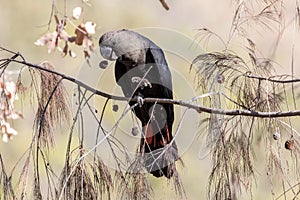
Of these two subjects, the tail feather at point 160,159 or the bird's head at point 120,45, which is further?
the bird's head at point 120,45

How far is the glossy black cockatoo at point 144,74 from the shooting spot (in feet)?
5.39

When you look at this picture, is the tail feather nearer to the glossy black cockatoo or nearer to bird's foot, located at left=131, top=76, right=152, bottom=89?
the glossy black cockatoo

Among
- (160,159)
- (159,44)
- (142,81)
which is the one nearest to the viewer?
(160,159)

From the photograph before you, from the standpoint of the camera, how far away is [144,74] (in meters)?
1.87

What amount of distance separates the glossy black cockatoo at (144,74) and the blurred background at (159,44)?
3 centimetres

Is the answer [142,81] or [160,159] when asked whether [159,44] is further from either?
[160,159]

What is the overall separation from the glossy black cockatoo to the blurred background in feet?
0.11

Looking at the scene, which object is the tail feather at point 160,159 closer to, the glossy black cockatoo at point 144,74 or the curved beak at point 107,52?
the glossy black cockatoo at point 144,74

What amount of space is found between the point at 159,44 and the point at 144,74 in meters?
0.10

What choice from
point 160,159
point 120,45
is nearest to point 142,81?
point 120,45

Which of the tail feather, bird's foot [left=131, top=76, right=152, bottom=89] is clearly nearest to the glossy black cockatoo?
bird's foot [left=131, top=76, right=152, bottom=89]

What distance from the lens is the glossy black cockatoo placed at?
1.64 m

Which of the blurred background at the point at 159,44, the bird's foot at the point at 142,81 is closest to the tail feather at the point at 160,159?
the blurred background at the point at 159,44

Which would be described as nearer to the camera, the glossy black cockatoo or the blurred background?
the blurred background
